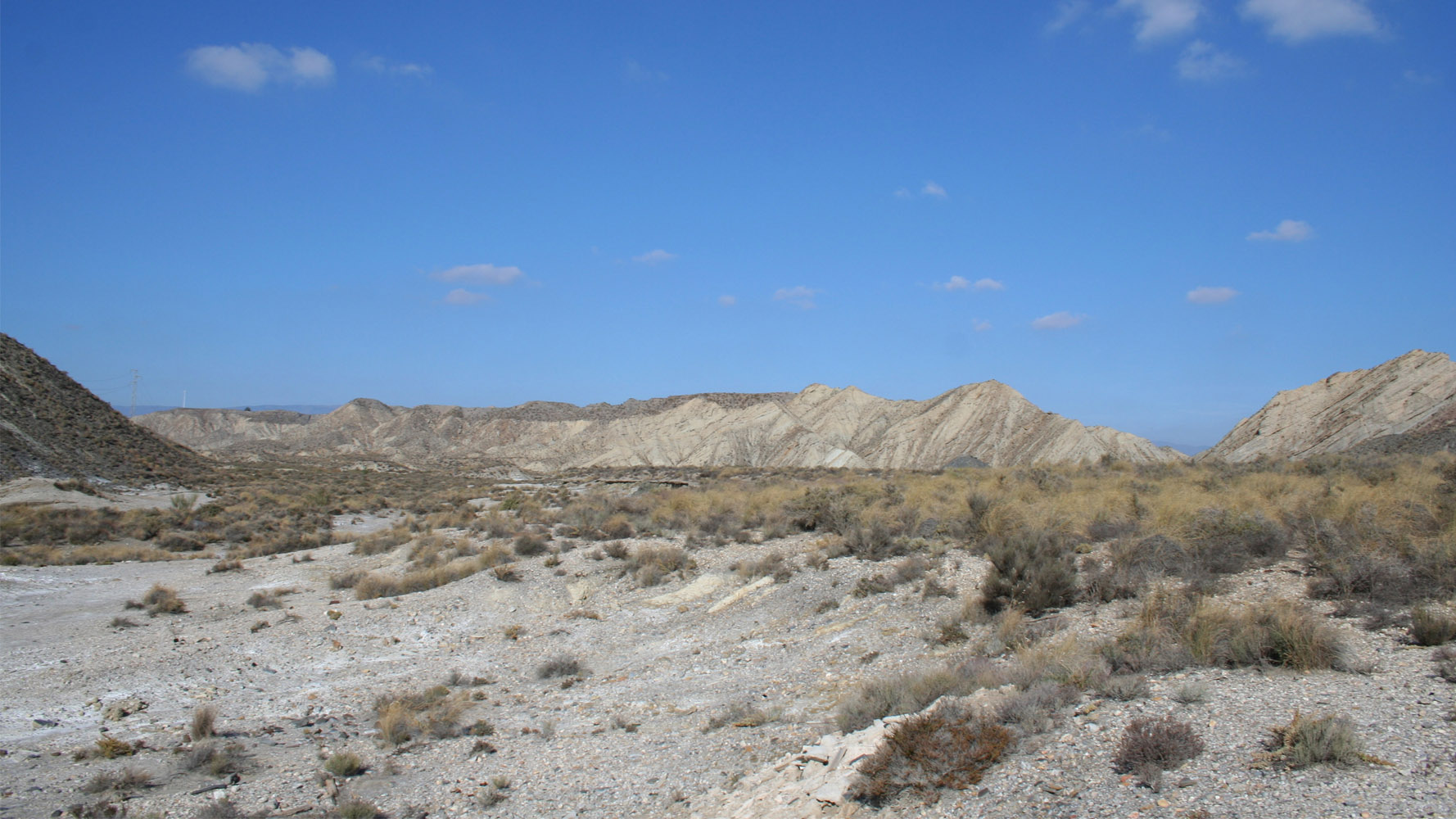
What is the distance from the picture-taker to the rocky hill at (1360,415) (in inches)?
1216

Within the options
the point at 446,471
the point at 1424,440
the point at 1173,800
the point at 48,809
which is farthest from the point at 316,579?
the point at 446,471

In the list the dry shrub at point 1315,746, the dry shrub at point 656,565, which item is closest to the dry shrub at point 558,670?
the dry shrub at point 656,565

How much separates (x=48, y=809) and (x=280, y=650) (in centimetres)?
608

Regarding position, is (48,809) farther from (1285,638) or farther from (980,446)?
(980,446)

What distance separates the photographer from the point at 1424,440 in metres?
27.6

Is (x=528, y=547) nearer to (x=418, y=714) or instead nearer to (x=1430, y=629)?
(x=418, y=714)

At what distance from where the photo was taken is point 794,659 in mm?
10914

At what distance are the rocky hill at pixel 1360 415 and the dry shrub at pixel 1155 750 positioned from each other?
97.6 ft

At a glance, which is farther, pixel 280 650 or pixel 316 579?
pixel 316 579

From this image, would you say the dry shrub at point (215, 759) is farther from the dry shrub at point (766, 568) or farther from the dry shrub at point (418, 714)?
the dry shrub at point (766, 568)

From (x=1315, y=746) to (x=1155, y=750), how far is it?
100 cm

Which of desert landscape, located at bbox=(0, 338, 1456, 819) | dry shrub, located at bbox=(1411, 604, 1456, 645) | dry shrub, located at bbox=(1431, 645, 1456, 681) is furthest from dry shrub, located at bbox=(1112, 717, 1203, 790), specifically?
dry shrub, located at bbox=(1411, 604, 1456, 645)

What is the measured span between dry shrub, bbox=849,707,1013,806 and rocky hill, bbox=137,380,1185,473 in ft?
92.4

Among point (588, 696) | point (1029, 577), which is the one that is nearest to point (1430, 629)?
point (1029, 577)
